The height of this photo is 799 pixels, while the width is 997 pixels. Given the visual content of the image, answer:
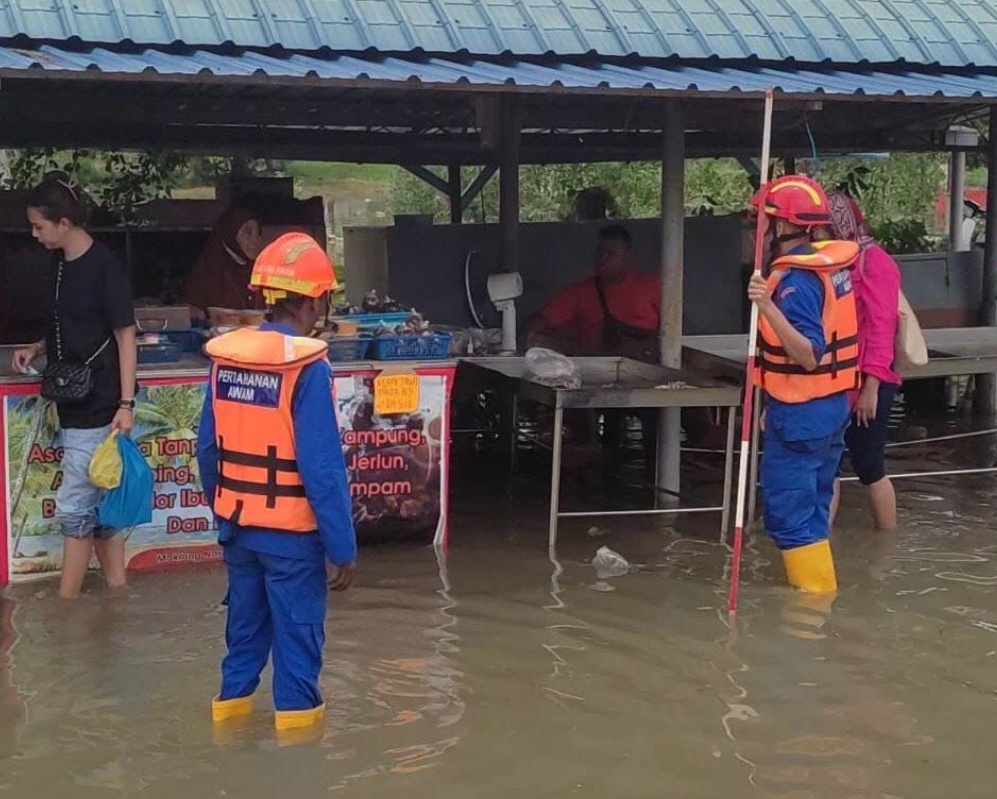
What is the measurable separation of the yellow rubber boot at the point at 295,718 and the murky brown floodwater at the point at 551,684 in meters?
0.07

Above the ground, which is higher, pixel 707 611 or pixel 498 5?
pixel 498 5

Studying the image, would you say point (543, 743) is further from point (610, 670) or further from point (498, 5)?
point (498, 5)

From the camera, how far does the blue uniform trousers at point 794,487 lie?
593cm

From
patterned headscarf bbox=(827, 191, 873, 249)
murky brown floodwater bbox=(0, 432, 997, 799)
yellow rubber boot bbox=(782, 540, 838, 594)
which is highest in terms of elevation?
patterned headscarf bbox=(827, 191, 873, 249)

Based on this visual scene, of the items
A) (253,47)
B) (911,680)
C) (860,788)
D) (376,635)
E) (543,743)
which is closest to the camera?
(860,788)

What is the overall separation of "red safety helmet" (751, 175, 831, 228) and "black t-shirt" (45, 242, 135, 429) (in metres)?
2.73

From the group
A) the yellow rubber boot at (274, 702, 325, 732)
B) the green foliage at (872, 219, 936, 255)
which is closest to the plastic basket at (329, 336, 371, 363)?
the yellow rubber boot at (274, 702, 325, 732)

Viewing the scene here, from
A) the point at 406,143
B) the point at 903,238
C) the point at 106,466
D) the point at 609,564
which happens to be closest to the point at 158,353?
the point at 106,466

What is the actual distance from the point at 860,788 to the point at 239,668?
6.42ft

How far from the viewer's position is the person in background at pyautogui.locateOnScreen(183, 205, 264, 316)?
7.72 metres

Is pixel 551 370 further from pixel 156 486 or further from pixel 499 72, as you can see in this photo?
pixel 156 486

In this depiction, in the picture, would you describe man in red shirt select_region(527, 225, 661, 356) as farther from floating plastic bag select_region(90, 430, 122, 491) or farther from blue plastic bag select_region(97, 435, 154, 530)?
floating plastic bag select_region(90, 430, 122, 491)

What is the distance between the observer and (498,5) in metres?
7.41

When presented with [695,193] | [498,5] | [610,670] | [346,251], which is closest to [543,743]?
[610,670]
